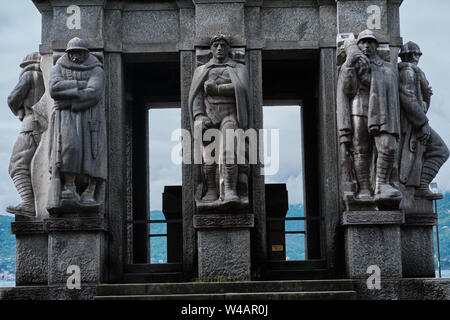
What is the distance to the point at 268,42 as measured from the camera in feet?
48.5

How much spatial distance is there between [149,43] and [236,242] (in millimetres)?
3851

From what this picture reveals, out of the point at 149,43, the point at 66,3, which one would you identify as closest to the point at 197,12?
the point at 149,43

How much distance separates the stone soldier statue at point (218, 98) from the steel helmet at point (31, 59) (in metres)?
2.89

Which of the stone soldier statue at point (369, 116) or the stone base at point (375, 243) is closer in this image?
the stone base at point (375, 243)

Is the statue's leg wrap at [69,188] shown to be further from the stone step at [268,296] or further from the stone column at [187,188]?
the stone step at [268,296]

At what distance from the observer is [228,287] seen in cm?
1288

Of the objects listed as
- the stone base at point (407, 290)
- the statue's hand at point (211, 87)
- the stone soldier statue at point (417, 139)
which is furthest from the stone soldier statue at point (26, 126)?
the stone soldier statue at point (417, 139)

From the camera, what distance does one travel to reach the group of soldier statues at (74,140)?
45.0ft

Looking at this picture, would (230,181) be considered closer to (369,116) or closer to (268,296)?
(268,296)

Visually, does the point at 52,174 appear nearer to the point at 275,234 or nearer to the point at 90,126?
the point at 90,126

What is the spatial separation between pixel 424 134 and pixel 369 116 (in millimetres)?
1232

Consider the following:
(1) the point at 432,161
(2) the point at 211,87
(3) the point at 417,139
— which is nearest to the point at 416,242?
(1) the point at 432,161

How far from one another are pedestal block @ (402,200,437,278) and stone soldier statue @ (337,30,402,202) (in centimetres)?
80

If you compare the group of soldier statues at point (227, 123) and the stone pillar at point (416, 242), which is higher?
the group of soldier statues at point (227, 123)
